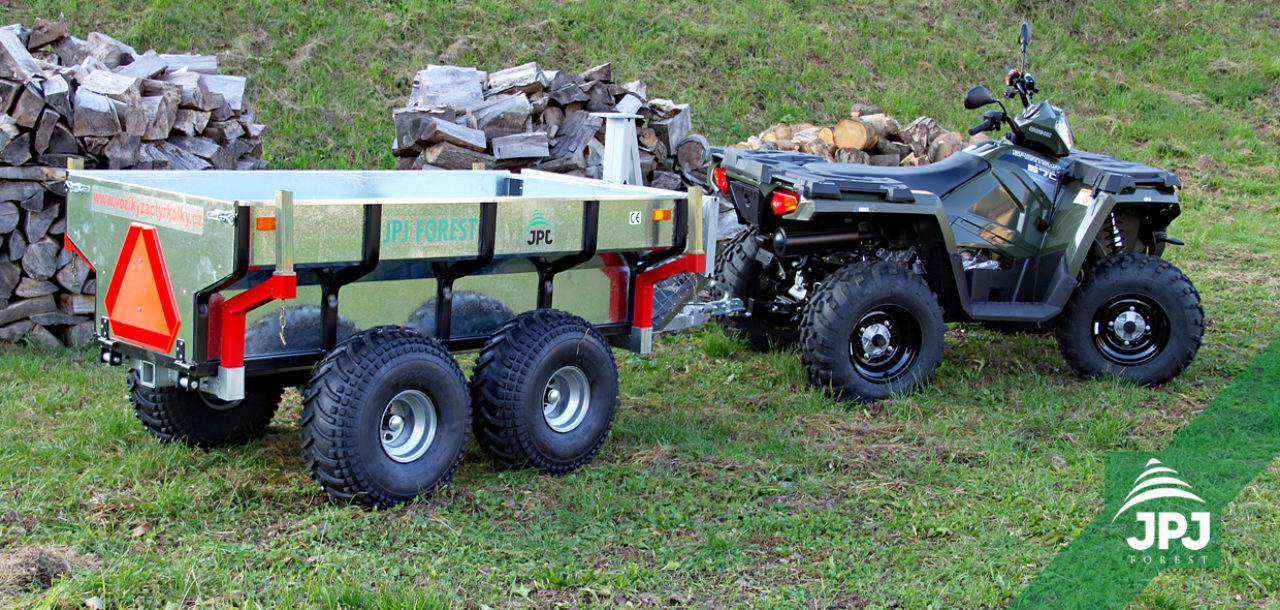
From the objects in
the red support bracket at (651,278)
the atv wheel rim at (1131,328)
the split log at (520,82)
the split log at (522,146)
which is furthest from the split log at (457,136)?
the atv wheel rim at (1131,328)

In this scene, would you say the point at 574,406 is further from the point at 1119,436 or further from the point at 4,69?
the point at 4,69

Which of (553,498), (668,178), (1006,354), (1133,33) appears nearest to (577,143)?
(668,178)

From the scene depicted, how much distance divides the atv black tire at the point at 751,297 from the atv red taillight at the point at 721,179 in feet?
1.07

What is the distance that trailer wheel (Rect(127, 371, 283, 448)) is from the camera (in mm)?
5246

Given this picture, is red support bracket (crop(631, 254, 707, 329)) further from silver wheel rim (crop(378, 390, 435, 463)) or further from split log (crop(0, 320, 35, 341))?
split log (crop(0, 320, 35, 341))

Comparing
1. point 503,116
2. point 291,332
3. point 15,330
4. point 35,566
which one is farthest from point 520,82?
point 35,566

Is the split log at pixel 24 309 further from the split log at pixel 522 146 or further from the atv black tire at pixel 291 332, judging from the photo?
the atv black tire at pixel 291 332

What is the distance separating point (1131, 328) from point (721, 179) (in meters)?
2.69

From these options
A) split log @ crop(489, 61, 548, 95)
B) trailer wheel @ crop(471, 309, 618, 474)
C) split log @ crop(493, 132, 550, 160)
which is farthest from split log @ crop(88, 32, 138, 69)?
trailer wheel @ crop(471, 309, 618, 474)

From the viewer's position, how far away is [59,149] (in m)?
7.15

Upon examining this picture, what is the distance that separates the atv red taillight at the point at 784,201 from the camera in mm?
6301

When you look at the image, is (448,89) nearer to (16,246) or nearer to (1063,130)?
(16,246)

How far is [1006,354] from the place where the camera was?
303 inches

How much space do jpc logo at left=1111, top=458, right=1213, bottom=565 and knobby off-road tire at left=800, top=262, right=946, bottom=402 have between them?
5.16ft
